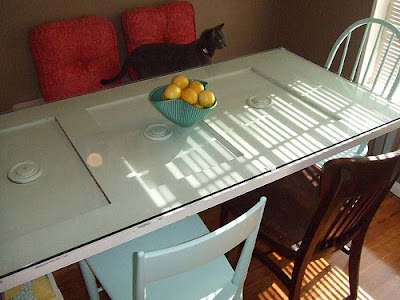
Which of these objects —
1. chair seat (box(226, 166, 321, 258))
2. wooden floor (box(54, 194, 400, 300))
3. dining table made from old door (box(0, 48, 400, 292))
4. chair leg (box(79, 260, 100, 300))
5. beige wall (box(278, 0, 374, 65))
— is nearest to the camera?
dining table made from old door (box(0, 48, 400, 292))

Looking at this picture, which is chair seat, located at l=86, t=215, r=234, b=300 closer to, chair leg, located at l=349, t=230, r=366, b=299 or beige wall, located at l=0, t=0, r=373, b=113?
chair leg, located at l=349, t=230, r=366, b=299

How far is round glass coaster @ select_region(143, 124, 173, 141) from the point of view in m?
1.36

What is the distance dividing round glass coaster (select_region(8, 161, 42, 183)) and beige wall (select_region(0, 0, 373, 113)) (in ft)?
3.42

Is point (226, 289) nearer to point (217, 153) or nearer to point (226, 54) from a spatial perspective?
point (217, 153)

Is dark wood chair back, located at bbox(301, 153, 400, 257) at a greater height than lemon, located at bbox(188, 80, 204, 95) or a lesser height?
lesser

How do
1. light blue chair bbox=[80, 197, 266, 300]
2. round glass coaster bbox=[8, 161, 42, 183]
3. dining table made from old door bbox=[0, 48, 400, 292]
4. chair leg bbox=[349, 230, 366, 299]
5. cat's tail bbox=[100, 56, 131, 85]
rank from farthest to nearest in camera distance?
cat's tail bbox=[100, 56, 131, 85]
chair leg bbox=[349, 230, 366, 299]
round glass coaster bbox=[8, 161, 42, 183]
dining table made from old door bbox=[0, 48, 400, 292]
light blue chair bbox=[80, 197, 266, 300]

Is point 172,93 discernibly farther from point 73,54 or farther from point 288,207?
point 73,54

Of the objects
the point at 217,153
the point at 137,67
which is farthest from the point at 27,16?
the point at 217,153

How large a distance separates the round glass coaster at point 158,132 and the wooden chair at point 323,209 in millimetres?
398

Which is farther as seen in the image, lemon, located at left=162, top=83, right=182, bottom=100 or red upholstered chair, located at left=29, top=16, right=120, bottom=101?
red upholstered chair, located at left=29, top=16, right=120, bottom=101

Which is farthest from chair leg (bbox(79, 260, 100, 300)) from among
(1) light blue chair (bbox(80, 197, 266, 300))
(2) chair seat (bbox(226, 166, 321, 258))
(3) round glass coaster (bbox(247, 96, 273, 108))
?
(3) round glass coaster (bbox(247, 96, 273, 108))

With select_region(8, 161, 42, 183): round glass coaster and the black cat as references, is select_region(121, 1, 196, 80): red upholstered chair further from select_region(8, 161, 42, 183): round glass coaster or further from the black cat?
select_region(8, 161, 42, 183): round glass coaster

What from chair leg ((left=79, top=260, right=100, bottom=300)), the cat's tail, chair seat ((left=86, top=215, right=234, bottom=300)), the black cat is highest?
the black cat

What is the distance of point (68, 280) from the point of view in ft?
5.79
